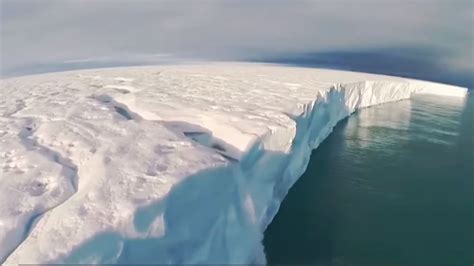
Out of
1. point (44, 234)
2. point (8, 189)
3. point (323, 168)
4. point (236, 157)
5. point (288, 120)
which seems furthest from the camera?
point (323, 168)

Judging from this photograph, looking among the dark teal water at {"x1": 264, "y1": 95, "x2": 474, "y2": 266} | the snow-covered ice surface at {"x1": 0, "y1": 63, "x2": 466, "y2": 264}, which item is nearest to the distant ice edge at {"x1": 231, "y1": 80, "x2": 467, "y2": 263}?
the snow-covered ice surface at {"x1": 0, "y1": 63, "x2": 466, "y2": 264}

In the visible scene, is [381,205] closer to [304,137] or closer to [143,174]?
[304,137]

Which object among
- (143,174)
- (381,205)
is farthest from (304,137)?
(143,174)

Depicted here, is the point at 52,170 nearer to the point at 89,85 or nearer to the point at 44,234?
the point at 44,234

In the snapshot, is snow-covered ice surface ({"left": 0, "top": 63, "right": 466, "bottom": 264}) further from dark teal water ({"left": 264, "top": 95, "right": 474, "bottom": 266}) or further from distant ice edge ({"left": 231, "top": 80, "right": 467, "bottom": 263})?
dark teal water ({"left": 264, "top": 95, "right": 474, "bottom": 266})

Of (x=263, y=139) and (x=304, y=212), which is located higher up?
(x=263, y=139)

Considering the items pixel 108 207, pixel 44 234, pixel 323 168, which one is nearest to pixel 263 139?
pixel 108 207
